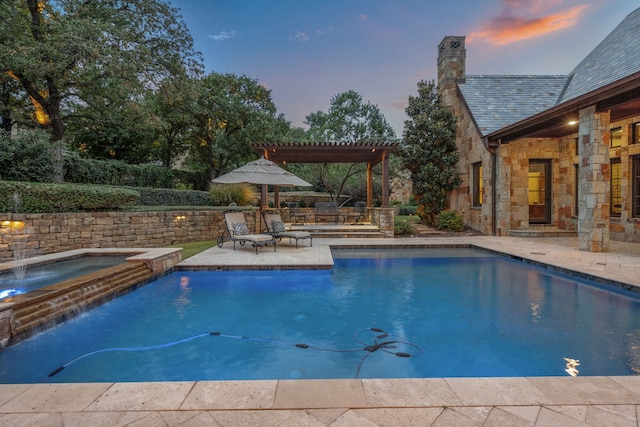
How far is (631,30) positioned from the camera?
11.2 metres

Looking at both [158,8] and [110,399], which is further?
[158,8]

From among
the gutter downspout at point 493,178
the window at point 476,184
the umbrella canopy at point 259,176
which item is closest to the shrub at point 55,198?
the umbrella canopy at point 259,176

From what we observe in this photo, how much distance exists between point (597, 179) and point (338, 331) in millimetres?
8400

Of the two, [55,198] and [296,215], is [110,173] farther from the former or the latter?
[296,215]

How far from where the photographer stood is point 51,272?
235 inches

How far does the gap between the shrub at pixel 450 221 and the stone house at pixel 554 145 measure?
73 centimetres

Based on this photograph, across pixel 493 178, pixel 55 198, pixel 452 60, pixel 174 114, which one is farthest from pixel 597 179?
pixel 174 114

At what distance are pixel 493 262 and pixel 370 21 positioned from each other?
12.2 m

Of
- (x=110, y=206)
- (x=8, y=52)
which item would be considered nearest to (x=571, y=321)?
(x=110, y=206)

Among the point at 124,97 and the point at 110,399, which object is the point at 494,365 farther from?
the point at 124,97

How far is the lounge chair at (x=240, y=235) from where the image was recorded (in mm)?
8422

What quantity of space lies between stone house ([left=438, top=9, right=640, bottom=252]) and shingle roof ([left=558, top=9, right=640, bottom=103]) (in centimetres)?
4

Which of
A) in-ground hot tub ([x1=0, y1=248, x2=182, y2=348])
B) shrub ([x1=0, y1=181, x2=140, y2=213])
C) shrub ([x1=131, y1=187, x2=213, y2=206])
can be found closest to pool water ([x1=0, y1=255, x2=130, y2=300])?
in-ground hot tub ([x1=0, y1=248, x2=182, y2=348])

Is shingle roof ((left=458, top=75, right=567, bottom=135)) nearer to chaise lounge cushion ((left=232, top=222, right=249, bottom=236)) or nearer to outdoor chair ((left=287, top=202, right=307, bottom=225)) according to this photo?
outdoor chair ((left=287, top=202, right=307, bottom=225))
